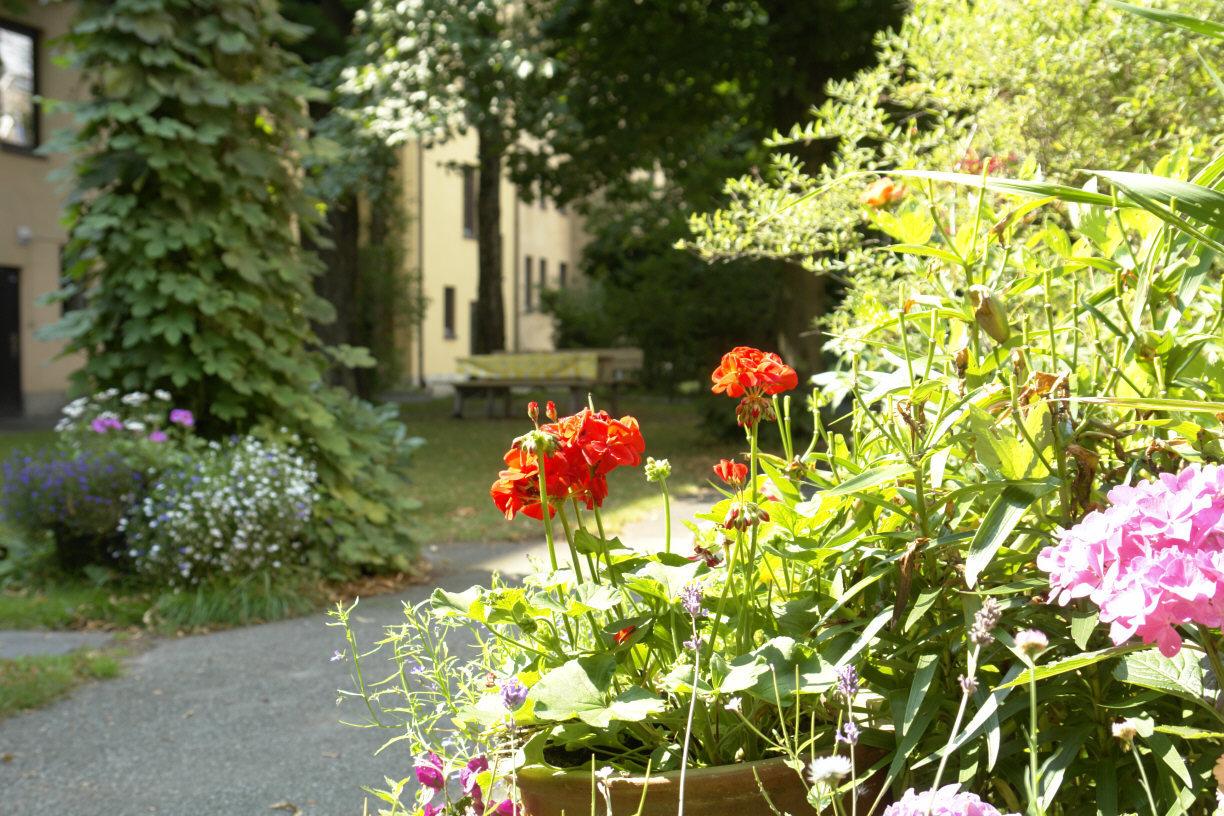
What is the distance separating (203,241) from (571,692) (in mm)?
5376

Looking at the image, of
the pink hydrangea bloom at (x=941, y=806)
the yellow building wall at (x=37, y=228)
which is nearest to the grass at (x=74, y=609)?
the pink hydrangea bloom at (x=941, y=806)

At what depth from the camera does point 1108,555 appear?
3.87 feet

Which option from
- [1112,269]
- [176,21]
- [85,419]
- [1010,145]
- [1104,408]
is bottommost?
[85,419]

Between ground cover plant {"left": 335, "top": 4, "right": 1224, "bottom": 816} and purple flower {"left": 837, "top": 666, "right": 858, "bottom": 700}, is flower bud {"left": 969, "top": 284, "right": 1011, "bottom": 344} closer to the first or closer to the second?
ground cover plant {"left": 335, "top": 4, "right": 1224, "bottom": 816}

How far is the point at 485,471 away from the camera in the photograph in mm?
11617

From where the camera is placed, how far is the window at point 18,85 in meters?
16.5

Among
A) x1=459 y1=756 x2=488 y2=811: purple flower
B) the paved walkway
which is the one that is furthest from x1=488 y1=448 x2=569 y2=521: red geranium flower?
the paved walkway

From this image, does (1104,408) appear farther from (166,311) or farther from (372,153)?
(372,153)

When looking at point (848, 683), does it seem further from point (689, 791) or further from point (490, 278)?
point (490, 278)

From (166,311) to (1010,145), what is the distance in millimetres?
4404

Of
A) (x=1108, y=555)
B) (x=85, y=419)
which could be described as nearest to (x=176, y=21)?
(x=85, y=419)

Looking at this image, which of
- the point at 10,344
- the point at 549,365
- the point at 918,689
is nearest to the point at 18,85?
the point at 10,344

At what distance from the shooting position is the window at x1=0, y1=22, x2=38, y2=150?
16469mm

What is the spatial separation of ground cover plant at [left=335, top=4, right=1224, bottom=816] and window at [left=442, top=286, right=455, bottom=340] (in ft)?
92.2
